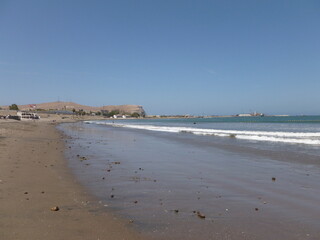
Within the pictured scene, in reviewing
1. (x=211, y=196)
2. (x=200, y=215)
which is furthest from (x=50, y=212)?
(x=211, y=196)

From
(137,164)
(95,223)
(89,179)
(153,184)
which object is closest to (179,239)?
(95,223)

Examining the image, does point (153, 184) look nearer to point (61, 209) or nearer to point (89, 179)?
point (89, 179)

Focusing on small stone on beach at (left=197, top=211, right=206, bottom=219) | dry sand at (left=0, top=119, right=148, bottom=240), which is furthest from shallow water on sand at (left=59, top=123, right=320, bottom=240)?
dry sand at (left=0, top=119, right=148, bottom=240)

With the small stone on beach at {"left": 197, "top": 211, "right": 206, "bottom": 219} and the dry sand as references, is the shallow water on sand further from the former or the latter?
the dry sand

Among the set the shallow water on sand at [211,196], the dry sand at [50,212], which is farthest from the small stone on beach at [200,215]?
the dry sand at [50,212]

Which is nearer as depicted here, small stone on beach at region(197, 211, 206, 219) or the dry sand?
the dry sand

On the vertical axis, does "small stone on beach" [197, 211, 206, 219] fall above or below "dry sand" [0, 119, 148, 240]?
below

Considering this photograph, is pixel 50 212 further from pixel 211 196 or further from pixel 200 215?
pixel 211 196

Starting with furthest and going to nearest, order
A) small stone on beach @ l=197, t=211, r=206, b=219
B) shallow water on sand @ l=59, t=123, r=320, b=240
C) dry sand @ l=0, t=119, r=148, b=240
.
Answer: small stone on beach @ l=197, t=211, r=206, b=219, shallow water on sand @ l=59, t=123, r=320, b=240, dry sand @ l=0, t=119, r=148, b=240

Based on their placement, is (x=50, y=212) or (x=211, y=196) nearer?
(x=50, y=212)

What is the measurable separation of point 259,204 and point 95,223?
136 inches

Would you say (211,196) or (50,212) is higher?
(50,212)

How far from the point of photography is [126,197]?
250 inches

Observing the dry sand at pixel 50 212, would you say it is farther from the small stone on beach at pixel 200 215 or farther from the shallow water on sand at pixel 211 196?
the small stone on beach at pixel 200 215
